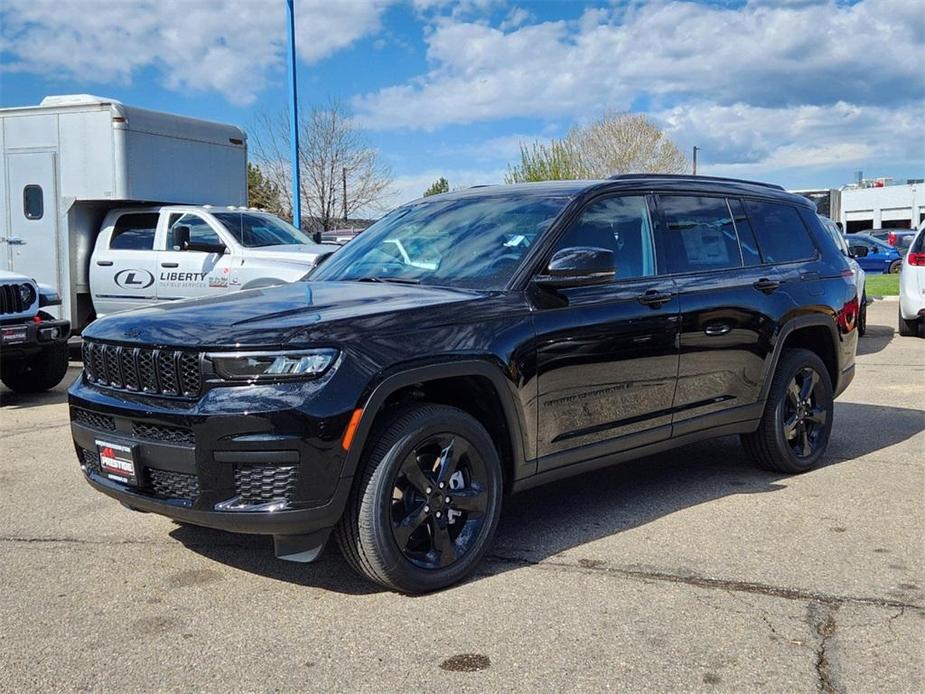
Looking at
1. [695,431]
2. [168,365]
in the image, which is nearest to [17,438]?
[168,365]

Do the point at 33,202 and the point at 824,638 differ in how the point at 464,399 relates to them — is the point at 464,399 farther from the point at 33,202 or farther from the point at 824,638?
the point at 33,202

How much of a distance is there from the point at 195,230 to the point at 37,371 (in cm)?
280

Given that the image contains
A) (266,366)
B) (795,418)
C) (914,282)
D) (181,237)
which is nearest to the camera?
(266,366)

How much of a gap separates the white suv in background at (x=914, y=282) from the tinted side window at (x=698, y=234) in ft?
28.1

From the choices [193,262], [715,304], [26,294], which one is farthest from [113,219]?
[715,304]

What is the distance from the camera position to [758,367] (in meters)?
5.73

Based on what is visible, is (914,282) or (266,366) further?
(914,282)

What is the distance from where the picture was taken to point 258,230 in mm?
11961

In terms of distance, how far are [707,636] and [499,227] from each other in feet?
7.47

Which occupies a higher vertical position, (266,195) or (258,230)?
A: (266,195)

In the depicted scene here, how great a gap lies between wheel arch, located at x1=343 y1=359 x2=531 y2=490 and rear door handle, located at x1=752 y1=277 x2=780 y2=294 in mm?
2132

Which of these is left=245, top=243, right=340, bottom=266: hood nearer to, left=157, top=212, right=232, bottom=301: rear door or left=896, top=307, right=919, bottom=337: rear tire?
left=157, top=212, right=232, bottom=301: rear door

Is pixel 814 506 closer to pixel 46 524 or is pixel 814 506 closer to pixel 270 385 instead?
pixel 270 385

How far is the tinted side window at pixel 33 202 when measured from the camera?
1227 centimetres
